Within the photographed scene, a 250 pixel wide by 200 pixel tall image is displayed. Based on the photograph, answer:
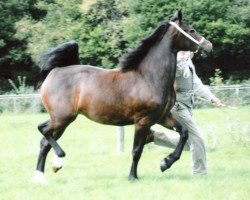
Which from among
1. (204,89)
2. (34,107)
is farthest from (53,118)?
(34,107)

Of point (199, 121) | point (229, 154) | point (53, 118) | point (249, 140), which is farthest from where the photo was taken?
point (199, 121)

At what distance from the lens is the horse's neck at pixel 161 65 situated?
26.6 feet

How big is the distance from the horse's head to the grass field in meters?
1.87

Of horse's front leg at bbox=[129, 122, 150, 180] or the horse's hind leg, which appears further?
the horse's hind leg

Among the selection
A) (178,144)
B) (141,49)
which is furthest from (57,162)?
(141,49)

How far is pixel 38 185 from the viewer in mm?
7969

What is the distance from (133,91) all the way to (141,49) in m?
0.65

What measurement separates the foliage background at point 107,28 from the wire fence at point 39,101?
5.38 metres

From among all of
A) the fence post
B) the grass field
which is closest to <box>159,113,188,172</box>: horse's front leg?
the grass field

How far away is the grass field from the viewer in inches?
283

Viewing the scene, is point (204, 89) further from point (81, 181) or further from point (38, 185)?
point (38, 185)

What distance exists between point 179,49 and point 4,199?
325cm

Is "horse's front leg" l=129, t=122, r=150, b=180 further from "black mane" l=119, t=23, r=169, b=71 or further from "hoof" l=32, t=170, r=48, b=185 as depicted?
"hoof" l=32, t=170, r=48, b=185

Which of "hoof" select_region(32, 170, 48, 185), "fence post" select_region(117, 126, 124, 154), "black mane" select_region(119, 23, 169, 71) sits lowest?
"fence post" select_region(117, 126, 124, 154)
